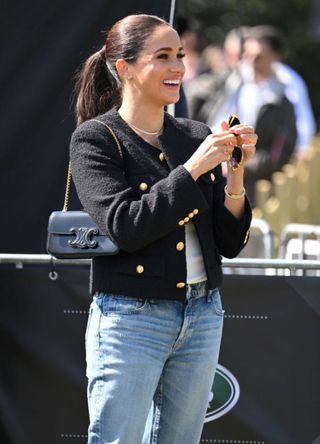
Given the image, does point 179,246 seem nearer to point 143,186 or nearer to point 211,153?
point 143,186

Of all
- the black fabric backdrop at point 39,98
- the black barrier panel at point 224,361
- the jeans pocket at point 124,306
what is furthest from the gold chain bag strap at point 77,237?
the black fabric backdrop at point 39,98

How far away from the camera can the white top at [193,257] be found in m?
4.25

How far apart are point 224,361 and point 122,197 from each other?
1.40 m

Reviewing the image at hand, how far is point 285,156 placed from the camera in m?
11.7

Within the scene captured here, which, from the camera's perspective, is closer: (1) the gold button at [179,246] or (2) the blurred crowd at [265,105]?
(1) the gold button at [179,246]

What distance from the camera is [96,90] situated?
181 inches

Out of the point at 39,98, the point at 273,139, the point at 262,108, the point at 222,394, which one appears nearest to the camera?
the point at 222,394

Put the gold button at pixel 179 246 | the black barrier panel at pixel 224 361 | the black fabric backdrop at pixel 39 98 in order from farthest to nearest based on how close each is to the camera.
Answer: the black fabric backdrop at pixel 39 98, the black barrier panel at pixel 224 361, the gold button at pixel 179 246

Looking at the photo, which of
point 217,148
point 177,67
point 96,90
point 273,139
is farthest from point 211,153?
point 273,139

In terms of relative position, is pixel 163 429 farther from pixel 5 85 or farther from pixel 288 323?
pixel 5 85

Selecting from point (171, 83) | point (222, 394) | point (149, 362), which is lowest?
point (222, 394)

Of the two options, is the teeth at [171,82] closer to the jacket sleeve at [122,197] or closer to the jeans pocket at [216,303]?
the jacket sleeve at [122,197]

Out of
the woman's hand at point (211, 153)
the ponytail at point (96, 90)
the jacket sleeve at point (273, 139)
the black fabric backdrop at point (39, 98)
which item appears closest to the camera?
the woman's hand at point (211, 153)

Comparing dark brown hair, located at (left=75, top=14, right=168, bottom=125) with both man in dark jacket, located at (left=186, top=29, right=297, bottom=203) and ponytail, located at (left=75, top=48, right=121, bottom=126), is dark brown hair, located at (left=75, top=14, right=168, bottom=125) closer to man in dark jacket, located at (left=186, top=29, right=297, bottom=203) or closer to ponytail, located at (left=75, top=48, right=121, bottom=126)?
ponytail, located at (left=75, top=48, right=121, bottom=126)
